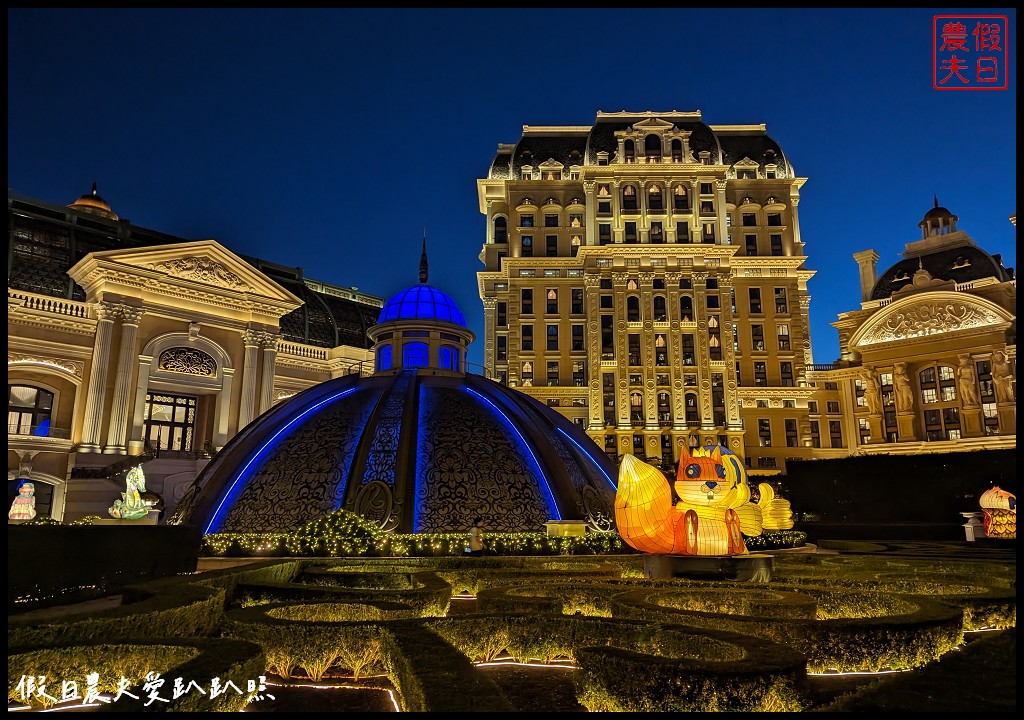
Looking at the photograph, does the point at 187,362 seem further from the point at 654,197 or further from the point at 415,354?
the point at 654,197

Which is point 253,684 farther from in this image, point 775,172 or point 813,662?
point 775,172

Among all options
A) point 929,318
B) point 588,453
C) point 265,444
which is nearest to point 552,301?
point 929,318

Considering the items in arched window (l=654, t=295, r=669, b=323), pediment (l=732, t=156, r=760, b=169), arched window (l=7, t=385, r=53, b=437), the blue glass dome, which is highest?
pediment (l=732, t=156, r=760, b=169)

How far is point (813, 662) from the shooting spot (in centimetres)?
593

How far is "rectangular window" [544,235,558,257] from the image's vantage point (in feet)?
205

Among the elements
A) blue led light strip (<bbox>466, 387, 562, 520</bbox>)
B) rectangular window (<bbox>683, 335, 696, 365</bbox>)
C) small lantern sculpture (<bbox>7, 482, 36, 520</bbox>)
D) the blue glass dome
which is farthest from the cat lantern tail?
rectangular window (<bbox>683, 335, 696, 365</bbox>)

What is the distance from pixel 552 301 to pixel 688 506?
5087cm

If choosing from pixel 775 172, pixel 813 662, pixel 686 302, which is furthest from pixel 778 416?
pixel 813 662

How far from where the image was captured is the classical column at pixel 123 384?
3344cm

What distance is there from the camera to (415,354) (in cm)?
2177

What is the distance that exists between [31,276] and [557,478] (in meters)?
31.1

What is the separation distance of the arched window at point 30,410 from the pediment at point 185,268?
5849 millimetres

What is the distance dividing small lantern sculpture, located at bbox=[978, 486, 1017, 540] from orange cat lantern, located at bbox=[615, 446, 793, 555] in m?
13.1

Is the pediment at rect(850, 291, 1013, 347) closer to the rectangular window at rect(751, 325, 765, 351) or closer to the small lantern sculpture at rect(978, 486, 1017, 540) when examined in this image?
the rectangular window at rect(751, 325, 765, 351)
